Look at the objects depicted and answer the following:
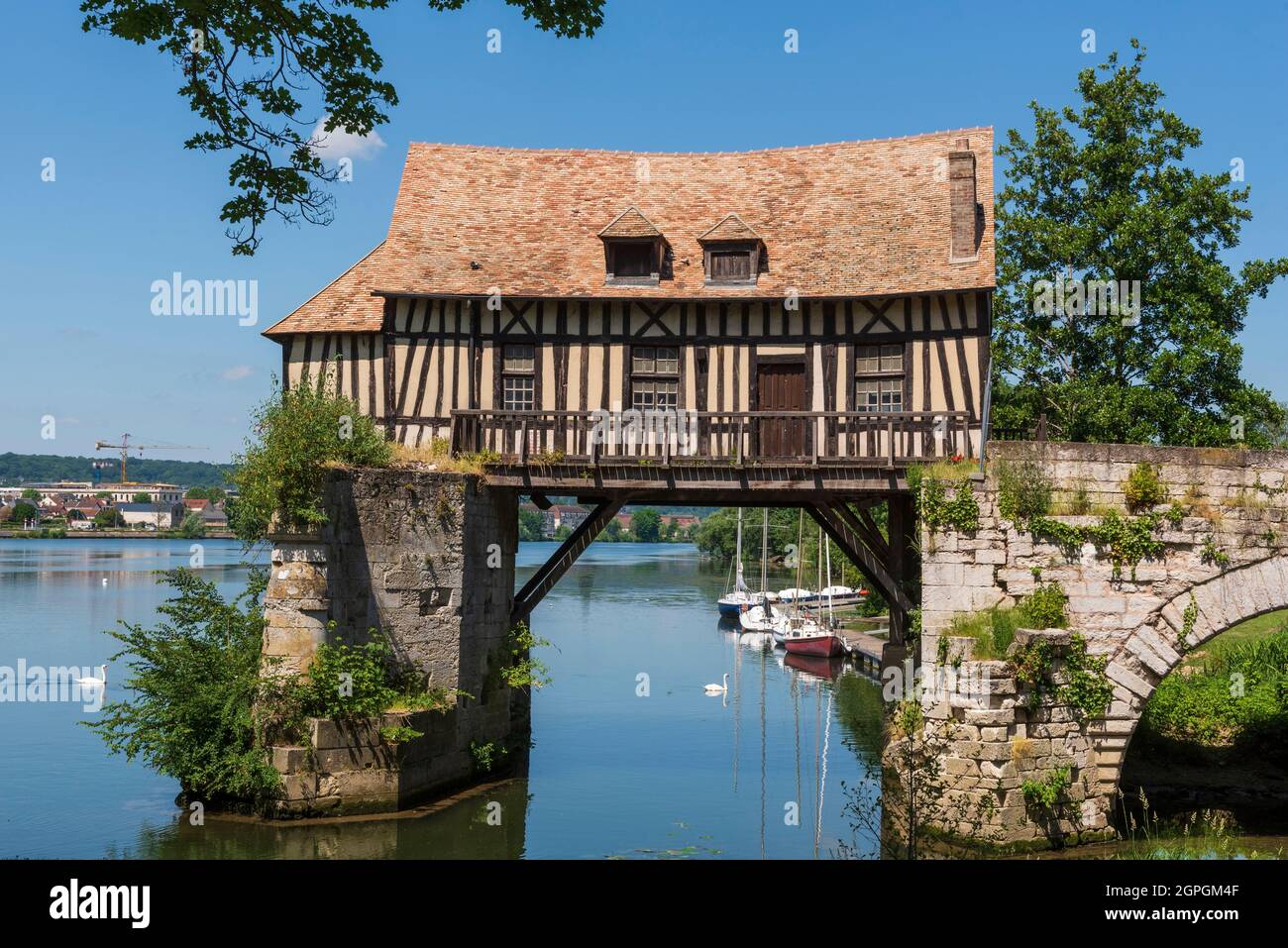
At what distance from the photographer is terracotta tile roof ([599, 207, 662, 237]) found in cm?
1648

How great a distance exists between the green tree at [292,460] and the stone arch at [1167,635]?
9422 millimetres

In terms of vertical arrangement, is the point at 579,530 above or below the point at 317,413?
below

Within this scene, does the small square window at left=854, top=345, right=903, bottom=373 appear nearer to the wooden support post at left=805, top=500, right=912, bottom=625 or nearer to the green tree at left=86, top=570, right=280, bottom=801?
the wooden support post at left=805, top=500, right=912, bottom=625

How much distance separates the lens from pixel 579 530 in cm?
1673

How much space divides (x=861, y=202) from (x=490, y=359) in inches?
242

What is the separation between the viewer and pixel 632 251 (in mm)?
16750

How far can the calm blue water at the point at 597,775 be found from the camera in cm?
1338

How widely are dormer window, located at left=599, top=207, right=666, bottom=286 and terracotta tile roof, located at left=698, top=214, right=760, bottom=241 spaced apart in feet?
2.32

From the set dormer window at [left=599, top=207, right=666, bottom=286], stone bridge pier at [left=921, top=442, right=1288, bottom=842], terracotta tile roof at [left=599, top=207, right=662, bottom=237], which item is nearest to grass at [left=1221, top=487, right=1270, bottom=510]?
stone bridge pier at [left=921, top=442, right=1288, bottom=842]

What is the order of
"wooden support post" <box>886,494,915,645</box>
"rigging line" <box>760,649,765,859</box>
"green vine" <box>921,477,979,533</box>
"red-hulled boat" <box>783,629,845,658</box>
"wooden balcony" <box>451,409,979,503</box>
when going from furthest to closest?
"red-hulled boat" <box>783,629,845,658</box> → "wooden support post" <box>886,494,915,645</box> → "wooden balcony" <box>451,409,979,503</box> → "rigging line" <box>760,649,765,859</box> → "green vine" <box>921,477,979,533</box>

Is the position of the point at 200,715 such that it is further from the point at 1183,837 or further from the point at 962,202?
the point at 962,202
